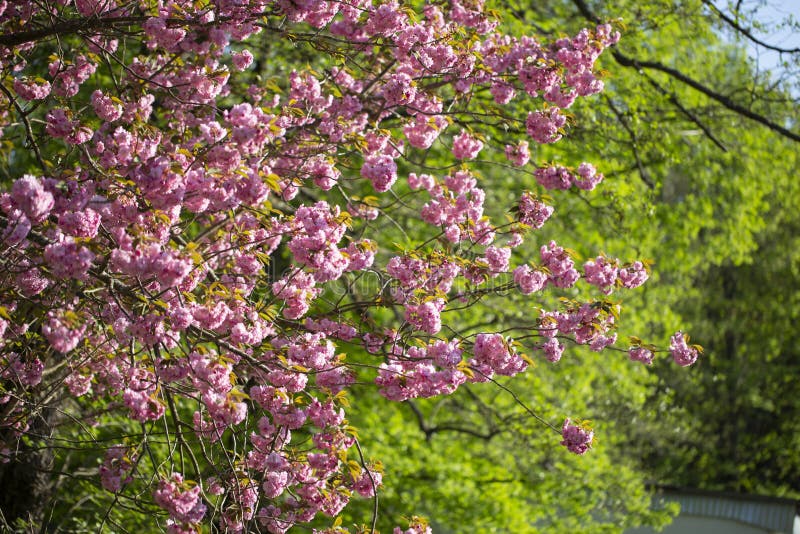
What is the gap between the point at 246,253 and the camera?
4.92m

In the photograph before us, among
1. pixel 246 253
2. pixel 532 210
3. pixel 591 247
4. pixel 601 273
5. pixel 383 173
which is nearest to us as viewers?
pixel 383 173

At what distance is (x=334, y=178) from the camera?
195 inches

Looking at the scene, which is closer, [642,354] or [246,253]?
[246,253]

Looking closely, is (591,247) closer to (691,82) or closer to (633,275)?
(691,82)

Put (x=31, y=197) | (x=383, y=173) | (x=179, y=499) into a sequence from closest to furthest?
(x=31, y=197), (x=179, y=499), (x=383, y=173)

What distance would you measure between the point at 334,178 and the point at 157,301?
157cm

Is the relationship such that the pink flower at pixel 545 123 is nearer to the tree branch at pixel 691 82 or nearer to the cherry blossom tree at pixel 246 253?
the cherry blossom tree at pixel 246 253

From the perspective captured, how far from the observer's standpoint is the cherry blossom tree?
3.87m

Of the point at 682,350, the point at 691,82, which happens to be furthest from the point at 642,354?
the point at 691,82

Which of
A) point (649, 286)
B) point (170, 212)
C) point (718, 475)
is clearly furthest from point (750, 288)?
point (170, 212)

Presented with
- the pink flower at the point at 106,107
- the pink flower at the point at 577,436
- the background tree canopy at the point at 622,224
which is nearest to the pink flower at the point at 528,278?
the pink flower at the point at 577,436

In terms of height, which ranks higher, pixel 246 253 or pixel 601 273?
pixel 601 273

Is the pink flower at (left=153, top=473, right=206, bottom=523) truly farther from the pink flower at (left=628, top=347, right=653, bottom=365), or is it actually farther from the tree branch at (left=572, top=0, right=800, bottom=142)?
the tree branch at (left=572, top=0, right=800, bottom=142)

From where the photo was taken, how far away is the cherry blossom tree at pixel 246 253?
3.87m
